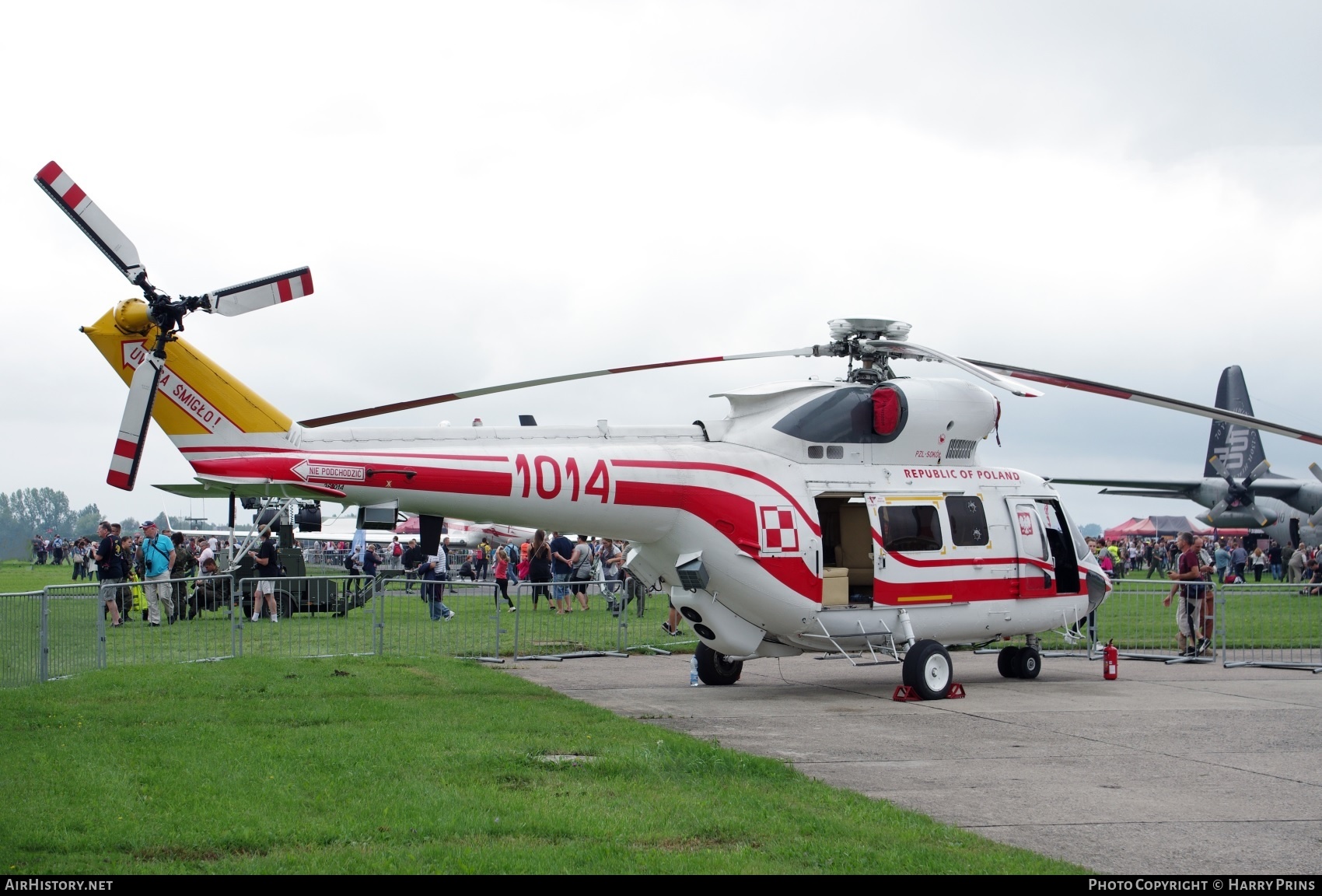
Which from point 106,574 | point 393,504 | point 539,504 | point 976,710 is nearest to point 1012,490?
point 976,710

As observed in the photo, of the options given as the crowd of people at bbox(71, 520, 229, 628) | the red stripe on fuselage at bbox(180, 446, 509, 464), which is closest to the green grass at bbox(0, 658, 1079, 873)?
the red stripe on fuselage at bbox(180, 446, 509, 464)

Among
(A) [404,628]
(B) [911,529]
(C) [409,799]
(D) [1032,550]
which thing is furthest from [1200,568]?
(C) [409,799]

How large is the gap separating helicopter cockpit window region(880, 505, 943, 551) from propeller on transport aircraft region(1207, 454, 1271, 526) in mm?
32632

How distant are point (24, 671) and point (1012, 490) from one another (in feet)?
38.6

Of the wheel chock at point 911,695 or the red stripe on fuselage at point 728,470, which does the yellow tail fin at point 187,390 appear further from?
the wheel chock at point 911,695

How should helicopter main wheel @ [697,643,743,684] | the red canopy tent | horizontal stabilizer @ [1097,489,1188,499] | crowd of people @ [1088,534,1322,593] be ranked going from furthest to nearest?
the red canopy tent → horizontal stabilizer @ [1097,489,1188,499] → crowd of people @ [1088,534,1322,593] → helicopter main wheel @ [697,643,743,684]

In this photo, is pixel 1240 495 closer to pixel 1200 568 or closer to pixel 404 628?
pixel 1200 568

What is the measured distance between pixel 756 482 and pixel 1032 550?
423 centimetres

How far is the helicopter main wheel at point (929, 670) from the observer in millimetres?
12984

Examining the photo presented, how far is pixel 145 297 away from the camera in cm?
1056

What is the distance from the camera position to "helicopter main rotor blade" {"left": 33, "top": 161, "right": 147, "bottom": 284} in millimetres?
10195

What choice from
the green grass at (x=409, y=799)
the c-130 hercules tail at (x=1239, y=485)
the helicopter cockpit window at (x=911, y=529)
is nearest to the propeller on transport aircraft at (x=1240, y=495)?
the c-130 hercules tail at (x=1239, y=485)

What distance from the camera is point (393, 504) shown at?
37.5ft

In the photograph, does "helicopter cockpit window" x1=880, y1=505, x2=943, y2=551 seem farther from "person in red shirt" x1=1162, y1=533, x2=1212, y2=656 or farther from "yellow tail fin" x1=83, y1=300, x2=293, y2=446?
"yellow tail fin" x1=83, y1=300, x2=293, y2=446
